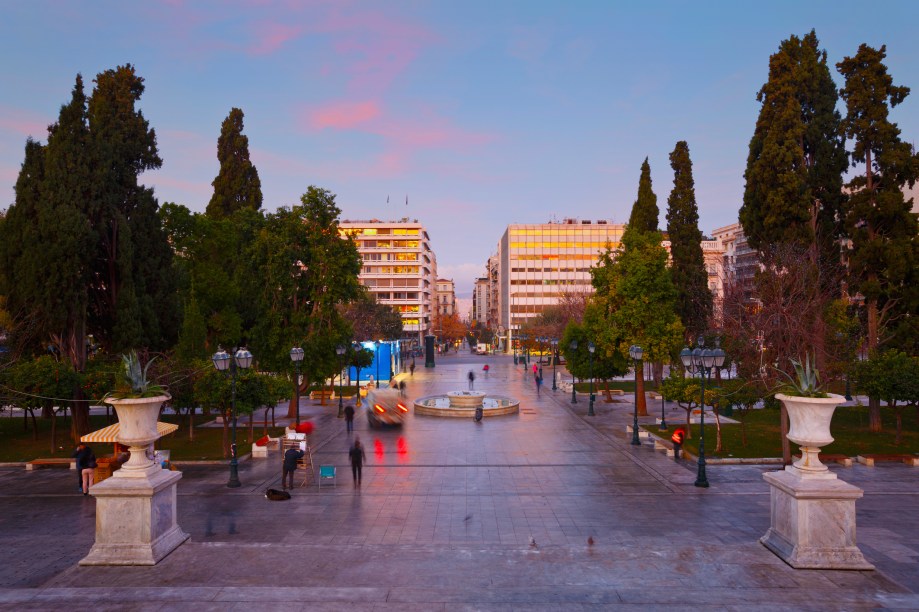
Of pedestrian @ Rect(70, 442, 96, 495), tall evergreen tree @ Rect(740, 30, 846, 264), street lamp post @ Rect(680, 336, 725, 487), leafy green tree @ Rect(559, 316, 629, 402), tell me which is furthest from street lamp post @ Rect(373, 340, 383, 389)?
street lamp post @ Rect(680, 336, 725, 487)

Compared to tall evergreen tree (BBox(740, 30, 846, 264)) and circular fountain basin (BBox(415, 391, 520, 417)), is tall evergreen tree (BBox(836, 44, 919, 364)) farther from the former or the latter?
circular fountain basin (BBox(415, 391, 520, 417))

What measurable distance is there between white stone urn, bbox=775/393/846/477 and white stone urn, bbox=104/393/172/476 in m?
11.2

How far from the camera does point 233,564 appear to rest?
33.6ft

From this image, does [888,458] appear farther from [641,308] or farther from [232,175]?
[232,175]

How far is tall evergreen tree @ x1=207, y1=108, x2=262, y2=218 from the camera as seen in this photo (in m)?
41.6

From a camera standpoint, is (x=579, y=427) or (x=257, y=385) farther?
(x=579, y=427)

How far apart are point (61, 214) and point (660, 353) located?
29109mm

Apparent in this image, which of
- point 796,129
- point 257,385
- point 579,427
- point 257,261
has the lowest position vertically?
point 579,427

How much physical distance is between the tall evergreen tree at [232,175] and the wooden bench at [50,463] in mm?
23386

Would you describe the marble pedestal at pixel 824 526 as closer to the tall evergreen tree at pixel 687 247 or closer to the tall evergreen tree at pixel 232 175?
the tall evergreen tree at pixel 687 247

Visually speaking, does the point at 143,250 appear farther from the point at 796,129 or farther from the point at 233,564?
the point at 796,129

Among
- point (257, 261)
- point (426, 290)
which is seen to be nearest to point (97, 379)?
point (257, 261)

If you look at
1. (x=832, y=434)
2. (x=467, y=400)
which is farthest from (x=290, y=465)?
(x=832, y=434)

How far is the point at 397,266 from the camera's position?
393 ft
